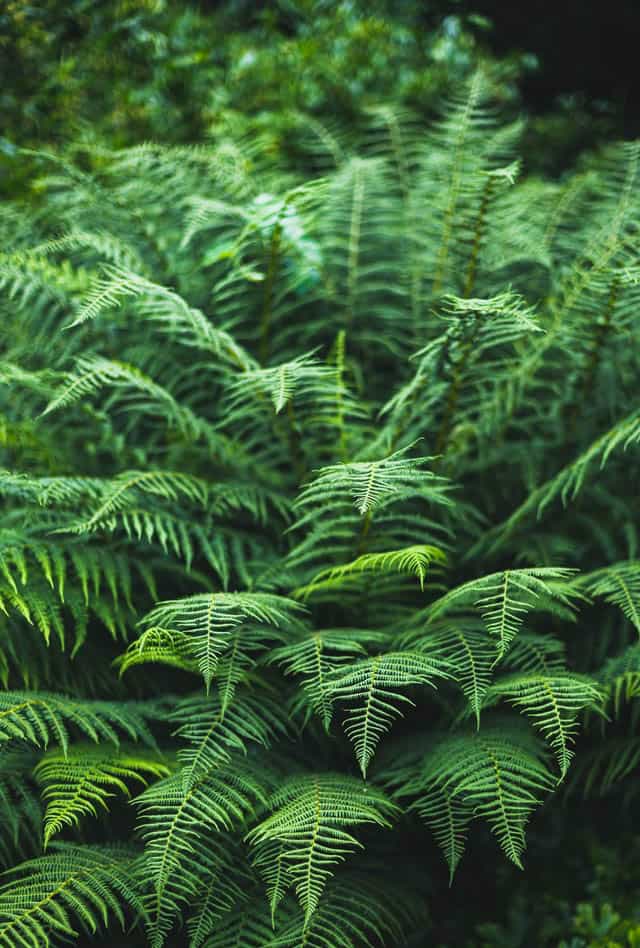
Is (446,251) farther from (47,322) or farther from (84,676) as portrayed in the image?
(84,676)

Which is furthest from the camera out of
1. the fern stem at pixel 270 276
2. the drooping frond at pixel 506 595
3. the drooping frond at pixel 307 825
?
the fern stem at pixel 270 276

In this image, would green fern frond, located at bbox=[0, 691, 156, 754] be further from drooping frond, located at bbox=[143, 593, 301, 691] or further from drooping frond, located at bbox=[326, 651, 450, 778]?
drooping frond, located at bbox=[326, 651, 450, 778]

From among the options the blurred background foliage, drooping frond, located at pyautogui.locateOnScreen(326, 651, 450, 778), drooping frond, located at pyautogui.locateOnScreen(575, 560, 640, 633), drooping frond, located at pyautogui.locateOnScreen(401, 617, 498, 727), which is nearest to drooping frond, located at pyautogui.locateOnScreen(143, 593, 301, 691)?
drooping frond, located at pyautogui.locateOnScreen(326, 651, 450, 778)

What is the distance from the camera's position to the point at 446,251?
209 centimetres

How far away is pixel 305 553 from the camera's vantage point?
1.74m

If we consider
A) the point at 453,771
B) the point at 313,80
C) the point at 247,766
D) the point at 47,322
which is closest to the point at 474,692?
the point at 453,771

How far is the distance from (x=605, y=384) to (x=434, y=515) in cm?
53

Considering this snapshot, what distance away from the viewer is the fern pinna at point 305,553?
129 cm

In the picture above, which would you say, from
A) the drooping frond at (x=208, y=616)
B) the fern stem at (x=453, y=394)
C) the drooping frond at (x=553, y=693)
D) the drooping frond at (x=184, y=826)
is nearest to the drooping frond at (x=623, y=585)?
the drooping frond at (x=553, y=693)

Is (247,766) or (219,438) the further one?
(219,438)

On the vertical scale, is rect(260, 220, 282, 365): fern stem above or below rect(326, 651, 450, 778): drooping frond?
above

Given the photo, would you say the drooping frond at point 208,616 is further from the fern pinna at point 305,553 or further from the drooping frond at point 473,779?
the drooping frond at point 473,779

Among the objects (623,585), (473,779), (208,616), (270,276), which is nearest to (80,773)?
(208,616)

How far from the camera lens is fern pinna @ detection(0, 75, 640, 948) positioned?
4.22 ft
